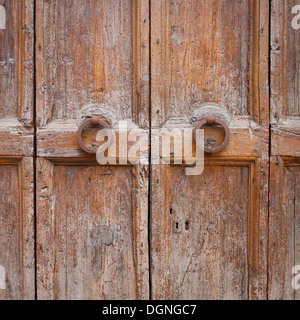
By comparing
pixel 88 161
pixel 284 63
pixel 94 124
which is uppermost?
pixel 284 63

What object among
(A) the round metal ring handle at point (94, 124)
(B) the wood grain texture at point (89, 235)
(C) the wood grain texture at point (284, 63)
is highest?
(C) the wood grain texture at point (284, 63)

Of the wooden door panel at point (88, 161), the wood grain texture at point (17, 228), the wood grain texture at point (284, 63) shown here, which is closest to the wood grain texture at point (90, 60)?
the wooden door panel at point (88, 161)

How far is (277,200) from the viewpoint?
3.04 ft

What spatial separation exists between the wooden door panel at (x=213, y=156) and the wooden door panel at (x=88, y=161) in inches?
2.1

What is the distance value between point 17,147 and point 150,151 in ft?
1.36

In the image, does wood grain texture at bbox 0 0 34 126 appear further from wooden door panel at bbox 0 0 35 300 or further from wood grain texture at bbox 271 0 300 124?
wood grain texture at bbox 271 0 300 124

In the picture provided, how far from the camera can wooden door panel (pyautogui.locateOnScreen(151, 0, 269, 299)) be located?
3.02ft

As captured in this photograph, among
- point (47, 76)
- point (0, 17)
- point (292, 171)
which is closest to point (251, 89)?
point (292, 171)

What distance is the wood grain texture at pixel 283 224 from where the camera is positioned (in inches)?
36.4

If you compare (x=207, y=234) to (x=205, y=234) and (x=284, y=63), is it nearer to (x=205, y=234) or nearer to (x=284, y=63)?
(x=205, y=234)

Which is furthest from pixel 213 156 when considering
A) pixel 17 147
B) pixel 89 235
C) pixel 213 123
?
pixel 17 147

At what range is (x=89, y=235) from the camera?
97 centimetres

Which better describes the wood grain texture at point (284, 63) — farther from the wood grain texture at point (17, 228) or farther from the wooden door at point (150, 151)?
the wood grain texture at point (17, 228)
